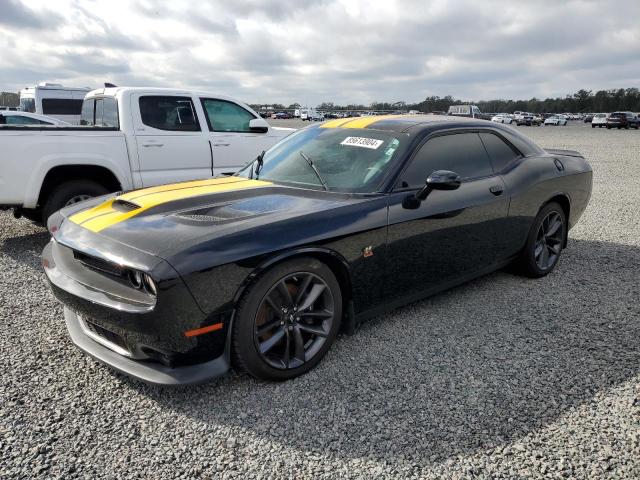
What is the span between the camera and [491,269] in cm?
412

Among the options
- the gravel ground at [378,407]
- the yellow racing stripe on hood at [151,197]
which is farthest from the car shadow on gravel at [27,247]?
the yellow racing stripe on hood at [151,197]

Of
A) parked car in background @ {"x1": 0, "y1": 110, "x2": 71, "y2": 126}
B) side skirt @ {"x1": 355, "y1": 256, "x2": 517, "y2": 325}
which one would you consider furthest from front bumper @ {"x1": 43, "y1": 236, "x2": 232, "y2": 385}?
parked car in background @ {"x1": 0, "y1": 110, "x2": 71, "y2": 126}

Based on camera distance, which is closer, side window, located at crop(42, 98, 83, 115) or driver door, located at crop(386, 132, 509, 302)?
driver door, located at crop(386, 132, 509, 302)

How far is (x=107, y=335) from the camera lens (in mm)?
2756

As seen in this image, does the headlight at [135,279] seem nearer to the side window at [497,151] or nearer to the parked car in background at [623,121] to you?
the side window at [497,151]

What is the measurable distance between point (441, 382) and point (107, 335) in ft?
6.34

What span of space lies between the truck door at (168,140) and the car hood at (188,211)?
2.47 m

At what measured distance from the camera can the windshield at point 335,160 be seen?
336 cm

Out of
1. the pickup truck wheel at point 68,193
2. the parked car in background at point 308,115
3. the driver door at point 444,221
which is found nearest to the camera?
the driver door at point 444,221

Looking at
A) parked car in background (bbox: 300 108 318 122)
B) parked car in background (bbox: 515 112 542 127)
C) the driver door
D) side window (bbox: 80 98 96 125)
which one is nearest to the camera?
the driver door

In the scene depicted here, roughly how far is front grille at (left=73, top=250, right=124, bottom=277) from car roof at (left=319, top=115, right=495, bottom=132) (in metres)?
2.16

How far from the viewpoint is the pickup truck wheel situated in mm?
5293

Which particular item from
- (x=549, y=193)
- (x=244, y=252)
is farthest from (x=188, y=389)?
(x=549, y=193)

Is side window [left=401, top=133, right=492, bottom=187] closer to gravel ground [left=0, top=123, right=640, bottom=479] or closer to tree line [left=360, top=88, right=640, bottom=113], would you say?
gravel ground [left=0, top=123, right=640, bottom=479]
